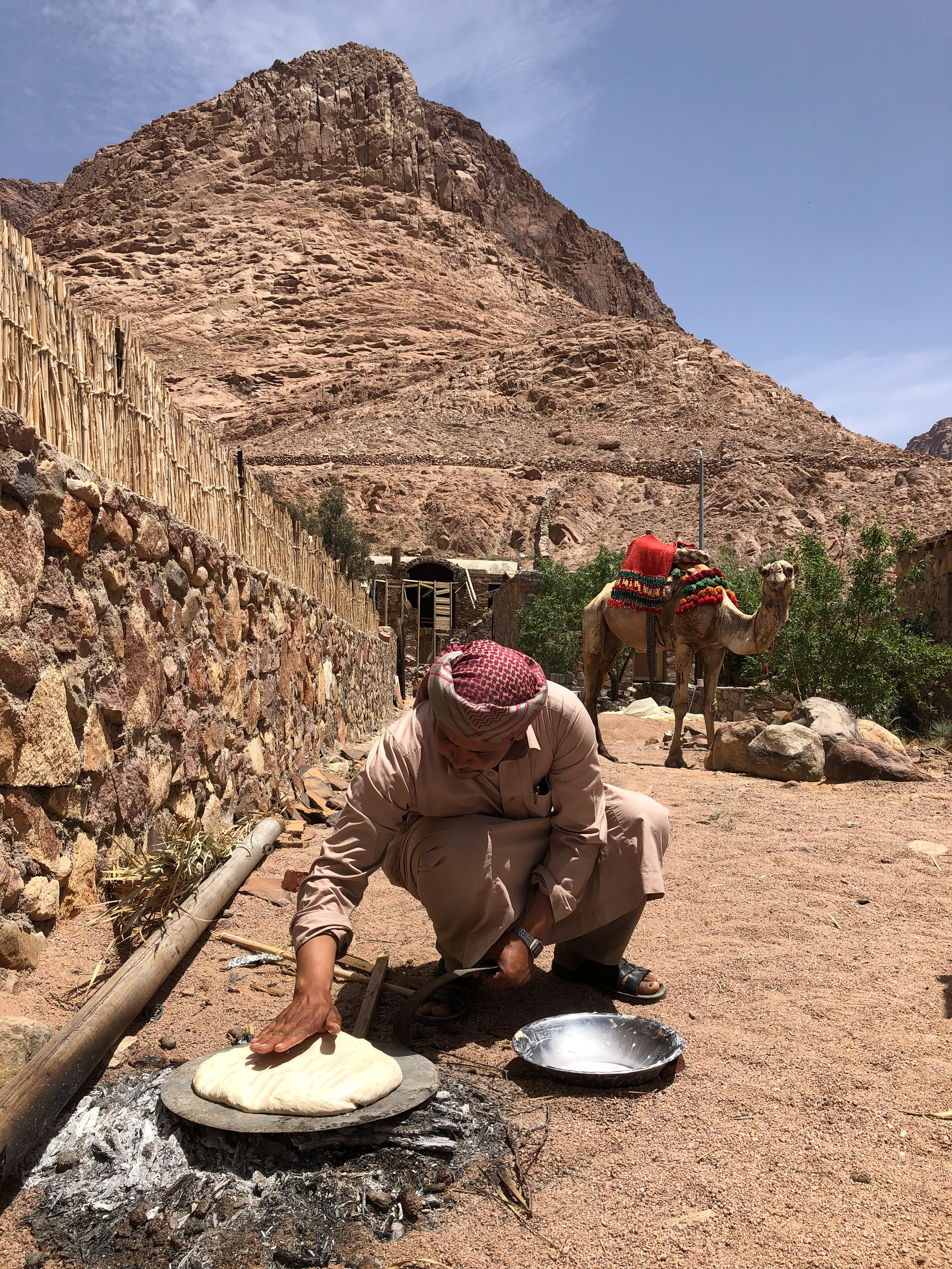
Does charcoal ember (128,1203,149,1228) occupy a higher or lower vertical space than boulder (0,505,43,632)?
lower

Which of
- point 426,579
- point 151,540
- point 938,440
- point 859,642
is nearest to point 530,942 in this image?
point 151,540

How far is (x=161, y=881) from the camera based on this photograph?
10.0 ft

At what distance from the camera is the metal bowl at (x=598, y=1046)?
233 cm

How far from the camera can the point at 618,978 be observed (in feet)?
9.64

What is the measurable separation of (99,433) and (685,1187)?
9.69 ft

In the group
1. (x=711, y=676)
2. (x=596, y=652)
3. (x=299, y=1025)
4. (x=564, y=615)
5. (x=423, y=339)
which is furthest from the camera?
(x=423, y=339)

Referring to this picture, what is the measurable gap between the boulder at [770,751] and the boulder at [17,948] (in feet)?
22.1

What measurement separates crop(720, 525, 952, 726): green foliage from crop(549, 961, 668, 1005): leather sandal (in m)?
8.90

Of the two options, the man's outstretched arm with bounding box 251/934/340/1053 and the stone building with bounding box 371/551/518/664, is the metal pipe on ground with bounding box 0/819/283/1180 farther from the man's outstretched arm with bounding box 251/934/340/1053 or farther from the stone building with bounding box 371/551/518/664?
the stone building with bounding box 371/551/518/664

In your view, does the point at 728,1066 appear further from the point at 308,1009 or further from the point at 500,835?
the point at 308,1009

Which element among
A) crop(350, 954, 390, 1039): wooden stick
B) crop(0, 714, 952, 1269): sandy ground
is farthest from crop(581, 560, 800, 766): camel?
crop(350, 954, 390, 1039): wooden stick

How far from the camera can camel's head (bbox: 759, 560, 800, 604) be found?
8680 millimetres

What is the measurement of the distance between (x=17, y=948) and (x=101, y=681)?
35.8 inches

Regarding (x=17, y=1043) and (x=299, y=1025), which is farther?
(x=299, y=1025)
